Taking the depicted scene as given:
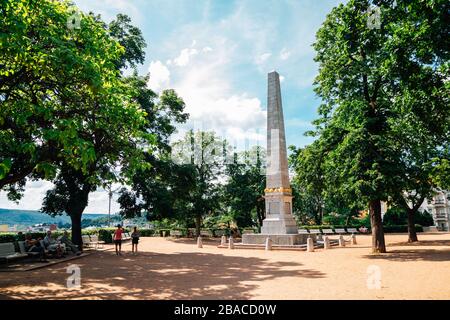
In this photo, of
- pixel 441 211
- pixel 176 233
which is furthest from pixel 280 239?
pixel 441 211

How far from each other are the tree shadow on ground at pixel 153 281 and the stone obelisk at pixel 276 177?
10.2 metres

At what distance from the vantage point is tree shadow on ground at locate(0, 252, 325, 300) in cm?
875

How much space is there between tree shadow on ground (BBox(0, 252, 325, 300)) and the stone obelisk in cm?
1019

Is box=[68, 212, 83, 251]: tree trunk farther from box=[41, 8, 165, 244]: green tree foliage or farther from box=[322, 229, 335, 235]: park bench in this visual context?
box=[322, 229, 335, 235]: park bench

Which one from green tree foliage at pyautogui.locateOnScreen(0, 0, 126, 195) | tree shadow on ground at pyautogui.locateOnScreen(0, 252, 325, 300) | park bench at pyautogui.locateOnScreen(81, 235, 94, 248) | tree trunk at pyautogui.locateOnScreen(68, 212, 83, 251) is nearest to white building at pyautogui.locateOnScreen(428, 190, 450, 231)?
park bench at pyautogui.locateOnScreen(81, 235, 94, 248)

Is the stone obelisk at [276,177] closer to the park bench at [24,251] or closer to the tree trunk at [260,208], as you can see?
the park bench at [24,251]

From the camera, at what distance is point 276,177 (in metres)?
25.6

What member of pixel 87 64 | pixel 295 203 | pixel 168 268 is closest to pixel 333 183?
pixel 168 268

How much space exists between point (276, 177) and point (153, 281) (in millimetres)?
16386

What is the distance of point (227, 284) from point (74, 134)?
6.45 metres

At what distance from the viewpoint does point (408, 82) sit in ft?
43.6

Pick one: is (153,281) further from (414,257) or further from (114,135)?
(414,257)

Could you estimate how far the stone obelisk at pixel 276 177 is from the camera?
24.9 m

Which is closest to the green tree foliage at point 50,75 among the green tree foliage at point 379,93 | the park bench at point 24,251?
the park bench at point 24,251
